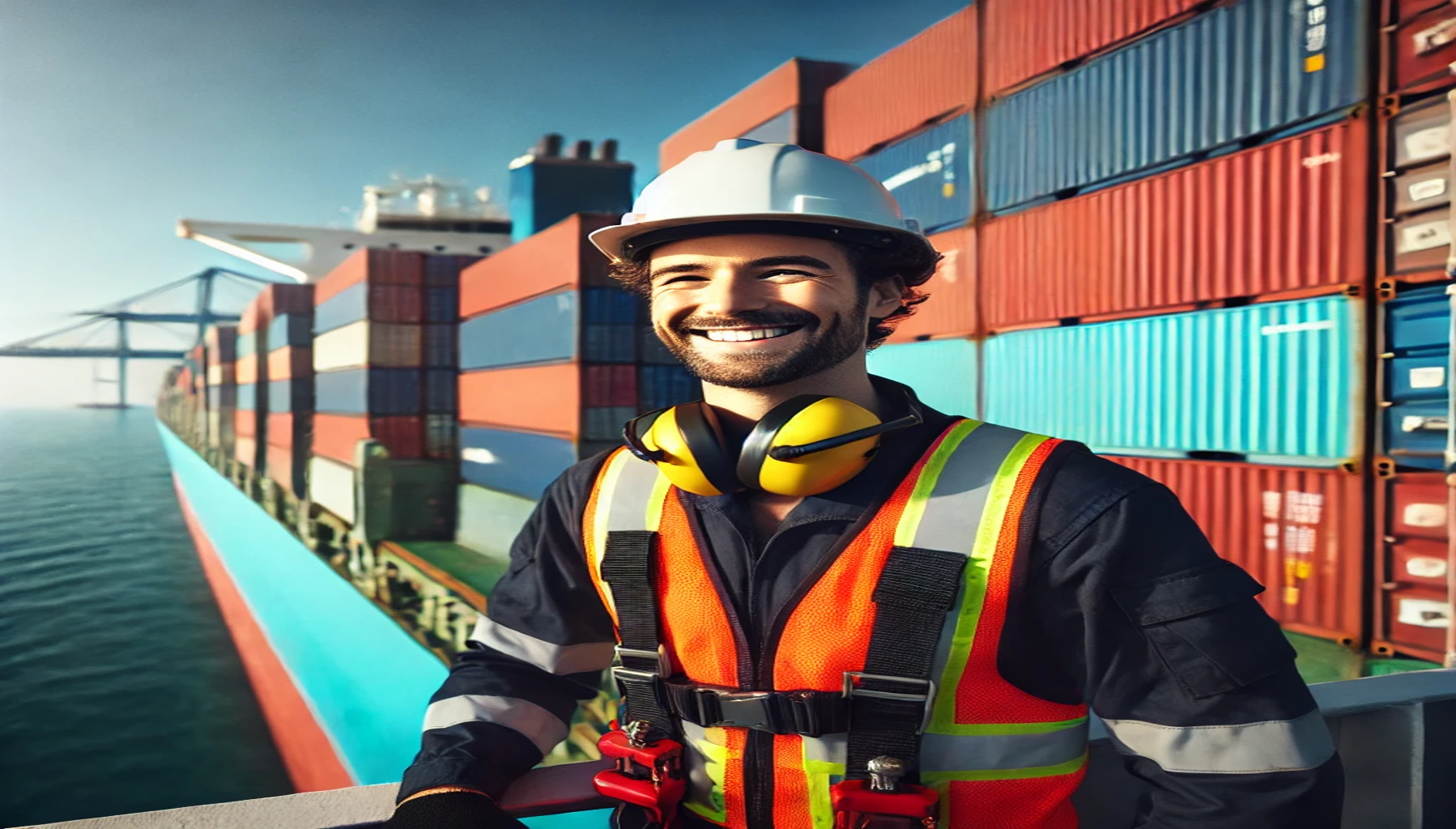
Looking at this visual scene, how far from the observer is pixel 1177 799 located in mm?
1403

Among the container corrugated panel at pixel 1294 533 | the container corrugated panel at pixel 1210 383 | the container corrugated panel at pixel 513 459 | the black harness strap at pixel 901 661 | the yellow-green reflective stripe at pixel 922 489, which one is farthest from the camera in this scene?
the container corrugated panel at pixel 513 459

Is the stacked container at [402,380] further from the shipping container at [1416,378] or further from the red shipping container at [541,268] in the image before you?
the shipping container at [1416,378]

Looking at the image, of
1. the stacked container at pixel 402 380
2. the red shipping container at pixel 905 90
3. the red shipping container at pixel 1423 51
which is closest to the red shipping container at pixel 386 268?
the stacked container at pixel 402 380

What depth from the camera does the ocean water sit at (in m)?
16.7

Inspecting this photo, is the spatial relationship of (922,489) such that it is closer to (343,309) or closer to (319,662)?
(319,662)

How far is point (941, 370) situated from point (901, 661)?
11430 millimetres

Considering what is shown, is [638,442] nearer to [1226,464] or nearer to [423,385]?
[1226,464]

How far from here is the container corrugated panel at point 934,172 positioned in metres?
11.9

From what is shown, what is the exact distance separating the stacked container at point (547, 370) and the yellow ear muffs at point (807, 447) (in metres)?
12.6

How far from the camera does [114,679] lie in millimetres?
22859

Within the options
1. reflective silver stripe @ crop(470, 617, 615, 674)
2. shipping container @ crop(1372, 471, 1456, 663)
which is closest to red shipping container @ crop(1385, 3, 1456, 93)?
shipping container @ crop(1372, 471, 1456, 663)

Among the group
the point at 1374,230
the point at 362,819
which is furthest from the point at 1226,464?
the point at 362,819

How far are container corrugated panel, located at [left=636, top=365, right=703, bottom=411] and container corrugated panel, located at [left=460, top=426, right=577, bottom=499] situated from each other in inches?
61.1

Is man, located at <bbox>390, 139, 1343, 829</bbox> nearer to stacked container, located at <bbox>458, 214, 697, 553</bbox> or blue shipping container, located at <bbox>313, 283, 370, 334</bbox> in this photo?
stacked container, located at <bbox>458, 214, 697, 553</bbox>
